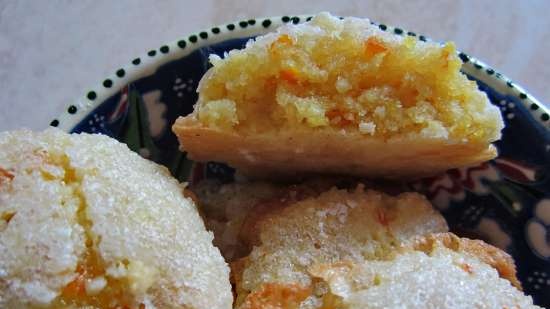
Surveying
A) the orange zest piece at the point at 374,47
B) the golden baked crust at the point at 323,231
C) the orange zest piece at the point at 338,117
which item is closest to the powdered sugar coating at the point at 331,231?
the golden baked crust at the point at 323,231

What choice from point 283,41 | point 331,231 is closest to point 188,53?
point 283,41

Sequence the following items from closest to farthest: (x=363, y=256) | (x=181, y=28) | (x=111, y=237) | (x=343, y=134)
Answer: (x=111, y=237), (x=343, y=134), (x=363, y=256), (x=181, y=28)

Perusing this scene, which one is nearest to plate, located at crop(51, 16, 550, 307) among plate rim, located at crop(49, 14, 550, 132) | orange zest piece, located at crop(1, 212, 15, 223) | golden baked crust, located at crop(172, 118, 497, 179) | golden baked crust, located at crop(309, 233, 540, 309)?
plate rim, located at crop(49, 14, 550, 132)

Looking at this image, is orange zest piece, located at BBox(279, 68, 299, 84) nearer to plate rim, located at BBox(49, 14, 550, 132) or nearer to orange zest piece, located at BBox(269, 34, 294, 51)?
orange zest piece, located at BBox(269, 34, 294, 51)

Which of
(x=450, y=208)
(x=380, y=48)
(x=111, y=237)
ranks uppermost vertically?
(x=380, y=48)

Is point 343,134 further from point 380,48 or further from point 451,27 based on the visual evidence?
point 451,27

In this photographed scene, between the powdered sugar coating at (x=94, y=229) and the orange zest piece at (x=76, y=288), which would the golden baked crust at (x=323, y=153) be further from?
the orange zest piece at (x=76, y=288)

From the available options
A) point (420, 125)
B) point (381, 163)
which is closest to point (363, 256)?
point (381, 163)

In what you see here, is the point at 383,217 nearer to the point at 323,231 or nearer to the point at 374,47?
the point at 323,231
